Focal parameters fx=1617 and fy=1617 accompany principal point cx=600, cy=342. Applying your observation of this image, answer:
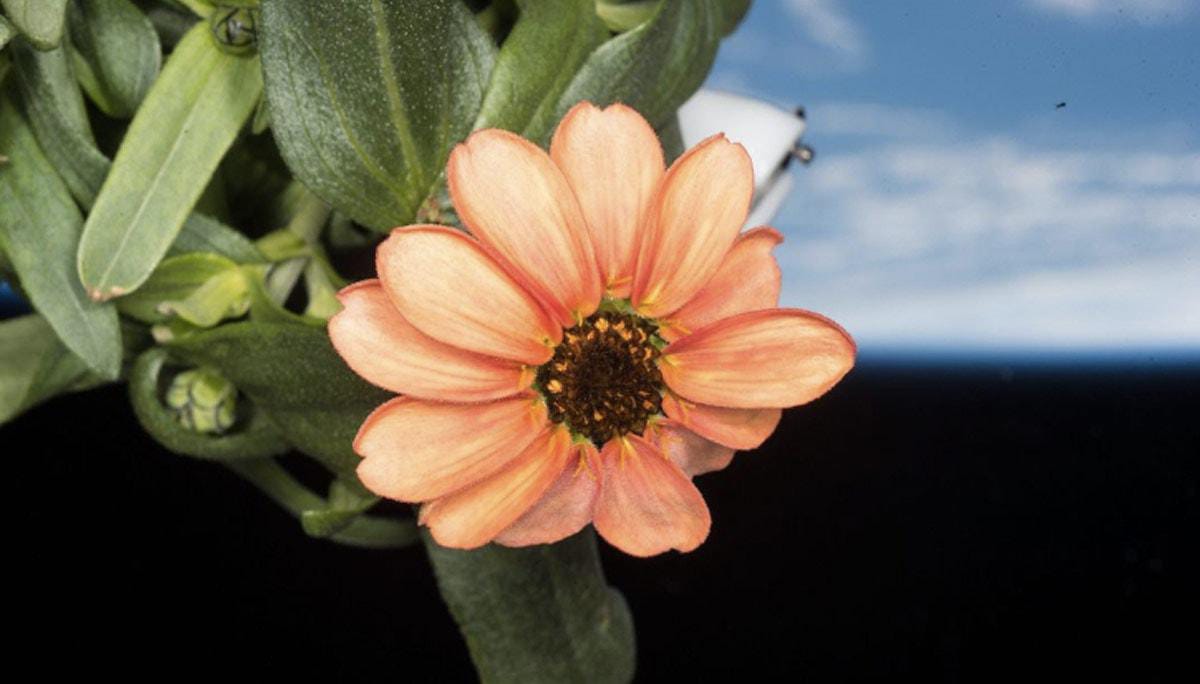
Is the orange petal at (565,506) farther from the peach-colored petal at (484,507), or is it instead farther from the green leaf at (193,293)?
the green leaf at (193,293)

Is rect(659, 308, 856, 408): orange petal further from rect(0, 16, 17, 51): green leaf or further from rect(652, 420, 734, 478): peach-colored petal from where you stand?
rect(0, 16, 17, 51): green leaf

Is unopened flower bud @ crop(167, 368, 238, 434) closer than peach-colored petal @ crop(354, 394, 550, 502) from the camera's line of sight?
Result: No

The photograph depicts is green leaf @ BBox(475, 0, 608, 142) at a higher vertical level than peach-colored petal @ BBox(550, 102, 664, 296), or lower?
higher

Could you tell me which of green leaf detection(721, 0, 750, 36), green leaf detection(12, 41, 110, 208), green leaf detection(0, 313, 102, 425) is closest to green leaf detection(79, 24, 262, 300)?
green leaf detection(12, 41, 110, 208)

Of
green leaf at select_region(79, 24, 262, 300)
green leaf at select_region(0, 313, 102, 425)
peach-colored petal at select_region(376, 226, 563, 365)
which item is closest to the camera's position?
peach-colored petal at select_region(376, 226, 563, 365)

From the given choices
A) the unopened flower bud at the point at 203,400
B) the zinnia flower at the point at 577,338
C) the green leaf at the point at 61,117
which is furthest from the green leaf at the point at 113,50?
the zinnia flower at the point at 577,338

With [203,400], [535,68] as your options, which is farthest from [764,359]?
[203,400]

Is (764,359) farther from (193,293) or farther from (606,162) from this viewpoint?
(193,293)

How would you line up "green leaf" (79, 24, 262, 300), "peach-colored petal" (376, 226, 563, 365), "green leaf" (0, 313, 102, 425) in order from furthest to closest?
"green leaf" (0, 313, 102, 425) → "green leaf" (79, 24, 262, 300) → "peach-colored petal" (376, 226, 563, 365)

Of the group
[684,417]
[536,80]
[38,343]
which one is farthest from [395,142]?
[38,343]

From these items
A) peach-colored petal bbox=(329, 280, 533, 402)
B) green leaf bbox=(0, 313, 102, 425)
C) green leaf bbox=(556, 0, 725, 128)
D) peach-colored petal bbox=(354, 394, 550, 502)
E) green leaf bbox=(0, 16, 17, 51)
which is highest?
green leaf bbox=(556, 0, 725, 128)
